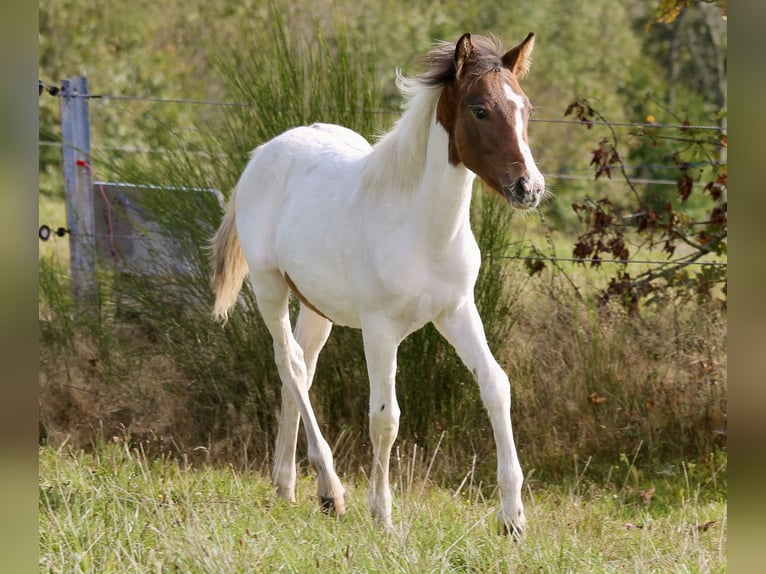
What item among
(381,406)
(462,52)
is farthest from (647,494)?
(462,52)

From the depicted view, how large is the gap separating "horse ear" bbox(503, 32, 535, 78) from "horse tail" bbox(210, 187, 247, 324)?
1852 mm

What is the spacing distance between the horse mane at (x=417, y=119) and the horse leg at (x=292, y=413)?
3.53 ft

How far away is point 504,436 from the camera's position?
3.65m

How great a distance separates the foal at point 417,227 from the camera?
3.35 metres

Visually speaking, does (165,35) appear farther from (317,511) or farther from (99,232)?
(317,511)

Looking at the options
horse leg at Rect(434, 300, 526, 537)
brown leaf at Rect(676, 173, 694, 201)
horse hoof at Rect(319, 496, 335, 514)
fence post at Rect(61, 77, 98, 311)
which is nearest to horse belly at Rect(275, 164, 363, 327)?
horse leg at Rect(434, 300, 526, 537)

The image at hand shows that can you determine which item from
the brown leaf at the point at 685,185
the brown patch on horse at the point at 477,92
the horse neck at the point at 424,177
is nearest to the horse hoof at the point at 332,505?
the horse neck at the point at 424,177

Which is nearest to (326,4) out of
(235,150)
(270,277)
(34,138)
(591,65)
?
(591,65)

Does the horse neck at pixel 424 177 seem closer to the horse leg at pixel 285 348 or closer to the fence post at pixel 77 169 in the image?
the horse leg at pixel 285 348

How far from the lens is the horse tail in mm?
4957

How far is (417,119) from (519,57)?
439 mm

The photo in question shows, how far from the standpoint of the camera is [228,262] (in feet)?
16.3

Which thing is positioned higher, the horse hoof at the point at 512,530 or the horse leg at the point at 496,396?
the horse leg at the point at 496,396

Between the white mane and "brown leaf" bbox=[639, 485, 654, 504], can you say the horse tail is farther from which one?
"brown leaf" bbox=[639, 485, 654, 504]
